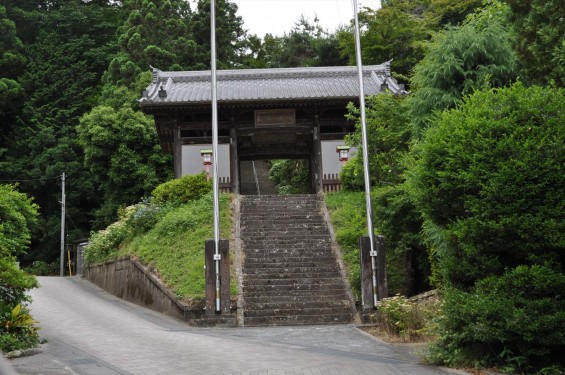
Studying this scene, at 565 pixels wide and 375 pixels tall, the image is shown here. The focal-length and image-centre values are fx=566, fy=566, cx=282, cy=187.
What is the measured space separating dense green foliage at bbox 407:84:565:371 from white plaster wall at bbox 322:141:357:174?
15698mm

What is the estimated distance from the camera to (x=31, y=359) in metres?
9.53

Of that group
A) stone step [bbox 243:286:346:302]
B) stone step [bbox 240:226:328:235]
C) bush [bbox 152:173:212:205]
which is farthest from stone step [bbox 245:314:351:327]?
bush [bbox 152:173:212:205]

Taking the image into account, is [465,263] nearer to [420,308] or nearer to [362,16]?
[420,308]

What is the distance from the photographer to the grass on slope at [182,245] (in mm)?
15930

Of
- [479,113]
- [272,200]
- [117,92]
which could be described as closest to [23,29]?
[117,92]

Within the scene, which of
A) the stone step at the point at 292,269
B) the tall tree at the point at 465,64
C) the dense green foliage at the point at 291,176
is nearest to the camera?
the tall tree at the point at 465,64

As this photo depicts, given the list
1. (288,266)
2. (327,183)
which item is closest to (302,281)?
(288,266)

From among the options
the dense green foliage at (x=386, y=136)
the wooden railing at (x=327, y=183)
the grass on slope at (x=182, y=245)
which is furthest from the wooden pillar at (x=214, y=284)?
the wooden railing at (x=327, y=183)

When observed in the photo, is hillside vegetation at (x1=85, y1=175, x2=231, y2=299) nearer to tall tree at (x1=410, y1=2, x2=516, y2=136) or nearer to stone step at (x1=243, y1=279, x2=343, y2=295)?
stone step at (x1=243, y1=279, x2=343, y2=295)

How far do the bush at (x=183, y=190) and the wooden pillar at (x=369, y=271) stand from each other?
345 inches

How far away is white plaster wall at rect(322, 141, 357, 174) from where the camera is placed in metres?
24.3

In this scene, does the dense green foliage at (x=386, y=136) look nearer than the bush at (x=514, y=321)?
No

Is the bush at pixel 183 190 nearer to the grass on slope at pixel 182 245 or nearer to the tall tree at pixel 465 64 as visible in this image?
the grass on slope at pixel 182 245

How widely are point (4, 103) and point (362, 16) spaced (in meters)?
23.6
